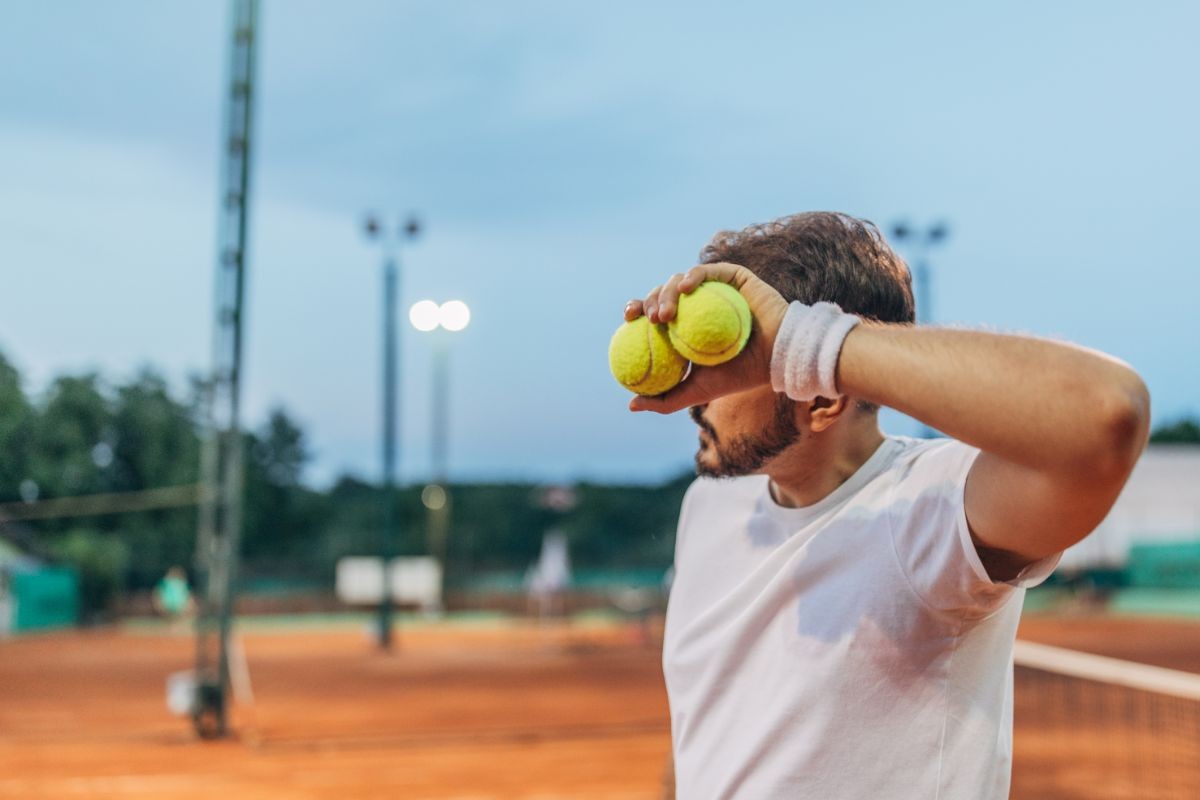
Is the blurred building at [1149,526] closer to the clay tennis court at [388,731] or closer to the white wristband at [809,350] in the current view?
the clay tennis court at [388,731]

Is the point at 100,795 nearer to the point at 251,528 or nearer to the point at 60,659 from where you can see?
the point at 60,659

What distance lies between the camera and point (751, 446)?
67.4 inches

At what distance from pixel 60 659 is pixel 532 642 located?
30.8 ft

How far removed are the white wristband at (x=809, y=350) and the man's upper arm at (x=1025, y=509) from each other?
0.23 meters

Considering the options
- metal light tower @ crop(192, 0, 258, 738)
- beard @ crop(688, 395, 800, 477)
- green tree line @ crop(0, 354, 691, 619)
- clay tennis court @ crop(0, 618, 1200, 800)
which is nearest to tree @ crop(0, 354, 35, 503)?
green tree line @ crop(0, 354, 691, 619)

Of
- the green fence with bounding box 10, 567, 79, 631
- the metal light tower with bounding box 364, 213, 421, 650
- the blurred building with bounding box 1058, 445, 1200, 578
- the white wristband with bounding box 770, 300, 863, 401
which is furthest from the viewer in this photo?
the blurred building with bounding box 1058, 445, 1200, 578

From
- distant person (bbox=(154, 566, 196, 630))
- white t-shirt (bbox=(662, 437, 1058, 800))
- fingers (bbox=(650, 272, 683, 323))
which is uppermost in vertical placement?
fingers (bbox=(650, 272, 683, 323))

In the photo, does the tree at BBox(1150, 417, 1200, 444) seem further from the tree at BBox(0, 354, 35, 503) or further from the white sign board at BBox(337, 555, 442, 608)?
the tree at BBox(0, 354, 35, 503)

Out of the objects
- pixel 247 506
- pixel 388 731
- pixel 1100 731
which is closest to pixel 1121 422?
pixel 1100 731

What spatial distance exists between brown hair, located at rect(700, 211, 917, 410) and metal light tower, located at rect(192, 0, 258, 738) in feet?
32.5

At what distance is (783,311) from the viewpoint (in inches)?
54.7

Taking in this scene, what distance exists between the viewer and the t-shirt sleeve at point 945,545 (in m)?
1.46

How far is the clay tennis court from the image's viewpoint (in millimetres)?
8062

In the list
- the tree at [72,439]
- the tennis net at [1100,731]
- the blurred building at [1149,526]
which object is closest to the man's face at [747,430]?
the tennis net at [1100,731]
